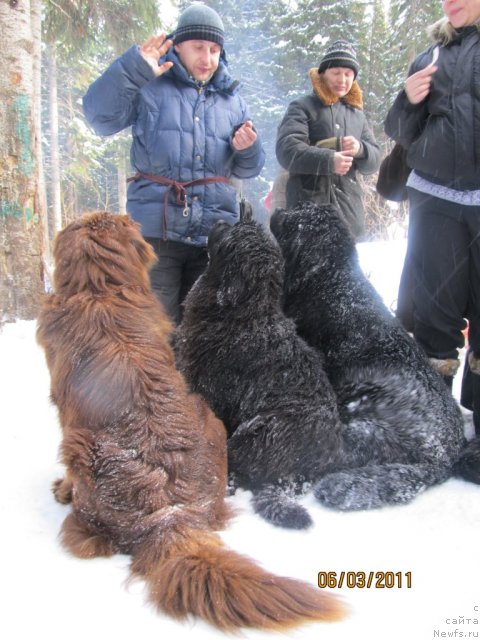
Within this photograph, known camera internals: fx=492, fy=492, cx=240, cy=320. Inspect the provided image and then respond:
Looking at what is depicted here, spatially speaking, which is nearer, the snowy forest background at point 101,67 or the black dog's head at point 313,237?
the black dog's head at point 313,237

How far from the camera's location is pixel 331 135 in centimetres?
427

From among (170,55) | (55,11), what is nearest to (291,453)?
(170,55)

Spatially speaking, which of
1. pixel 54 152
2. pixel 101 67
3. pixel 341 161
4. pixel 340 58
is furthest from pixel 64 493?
pixel 101 67

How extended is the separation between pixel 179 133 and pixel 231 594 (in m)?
2.90

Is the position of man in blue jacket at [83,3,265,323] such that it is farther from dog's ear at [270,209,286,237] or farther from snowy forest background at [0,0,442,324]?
snowy forest background at [0,0,442,324]

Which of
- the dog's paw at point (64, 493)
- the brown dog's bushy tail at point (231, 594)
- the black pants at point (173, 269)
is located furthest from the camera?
the black pants at point (173, 269)

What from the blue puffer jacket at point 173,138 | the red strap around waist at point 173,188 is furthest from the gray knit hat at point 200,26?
the red strap around waist at point 173,188

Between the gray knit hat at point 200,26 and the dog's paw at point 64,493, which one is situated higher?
the gray knit hat at point 200,26

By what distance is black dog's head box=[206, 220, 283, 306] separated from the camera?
3.01 meters

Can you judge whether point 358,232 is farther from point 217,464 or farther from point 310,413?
point 217,464

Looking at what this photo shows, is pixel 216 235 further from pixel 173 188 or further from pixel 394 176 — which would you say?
pixel 394 176

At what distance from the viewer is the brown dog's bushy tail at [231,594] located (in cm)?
166

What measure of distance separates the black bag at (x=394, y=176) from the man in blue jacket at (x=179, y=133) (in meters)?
1.16

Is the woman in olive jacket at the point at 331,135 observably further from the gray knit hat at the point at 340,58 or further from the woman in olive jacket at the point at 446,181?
the woman in olive jacket at the point at 446,181
